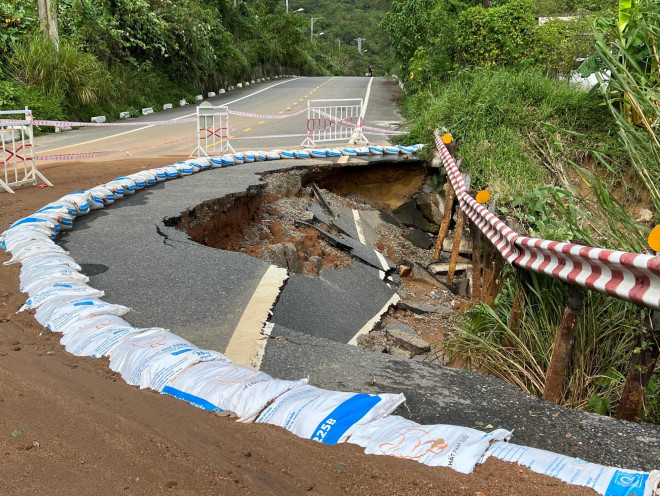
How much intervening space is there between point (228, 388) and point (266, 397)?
0.25 metres

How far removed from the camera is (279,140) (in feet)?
61.1

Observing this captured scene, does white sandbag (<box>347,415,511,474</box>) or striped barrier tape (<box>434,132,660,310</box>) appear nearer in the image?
white sandbag (<box>347,415,511,474</box>)

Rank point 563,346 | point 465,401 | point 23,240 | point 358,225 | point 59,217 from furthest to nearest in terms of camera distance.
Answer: point 358,225, point 59,217, point 23,240, point 563,346, point 465,401

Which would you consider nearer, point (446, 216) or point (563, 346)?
point (563, 346)

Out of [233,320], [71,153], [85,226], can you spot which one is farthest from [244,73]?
[233,320]

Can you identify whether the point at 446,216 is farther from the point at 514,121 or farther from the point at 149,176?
the point at 149,176

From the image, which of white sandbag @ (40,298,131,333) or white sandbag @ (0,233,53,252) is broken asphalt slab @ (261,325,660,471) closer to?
white sandbag @ (40,298,131,333)

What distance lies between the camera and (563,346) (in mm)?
4215

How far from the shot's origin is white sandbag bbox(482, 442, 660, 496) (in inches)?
104

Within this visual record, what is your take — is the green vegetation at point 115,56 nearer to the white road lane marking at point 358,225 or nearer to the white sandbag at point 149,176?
the white sandbag at point 149,176

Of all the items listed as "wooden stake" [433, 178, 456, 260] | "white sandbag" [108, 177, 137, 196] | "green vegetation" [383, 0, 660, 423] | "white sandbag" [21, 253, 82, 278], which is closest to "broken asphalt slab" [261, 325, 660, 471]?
"green vegetation" [383, 0, 660, 423]

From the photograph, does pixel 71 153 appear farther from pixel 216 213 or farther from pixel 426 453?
pixel 426 453

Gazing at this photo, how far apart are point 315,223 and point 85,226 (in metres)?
4.21

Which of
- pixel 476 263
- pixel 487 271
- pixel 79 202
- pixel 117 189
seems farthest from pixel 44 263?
pixel 476 263
